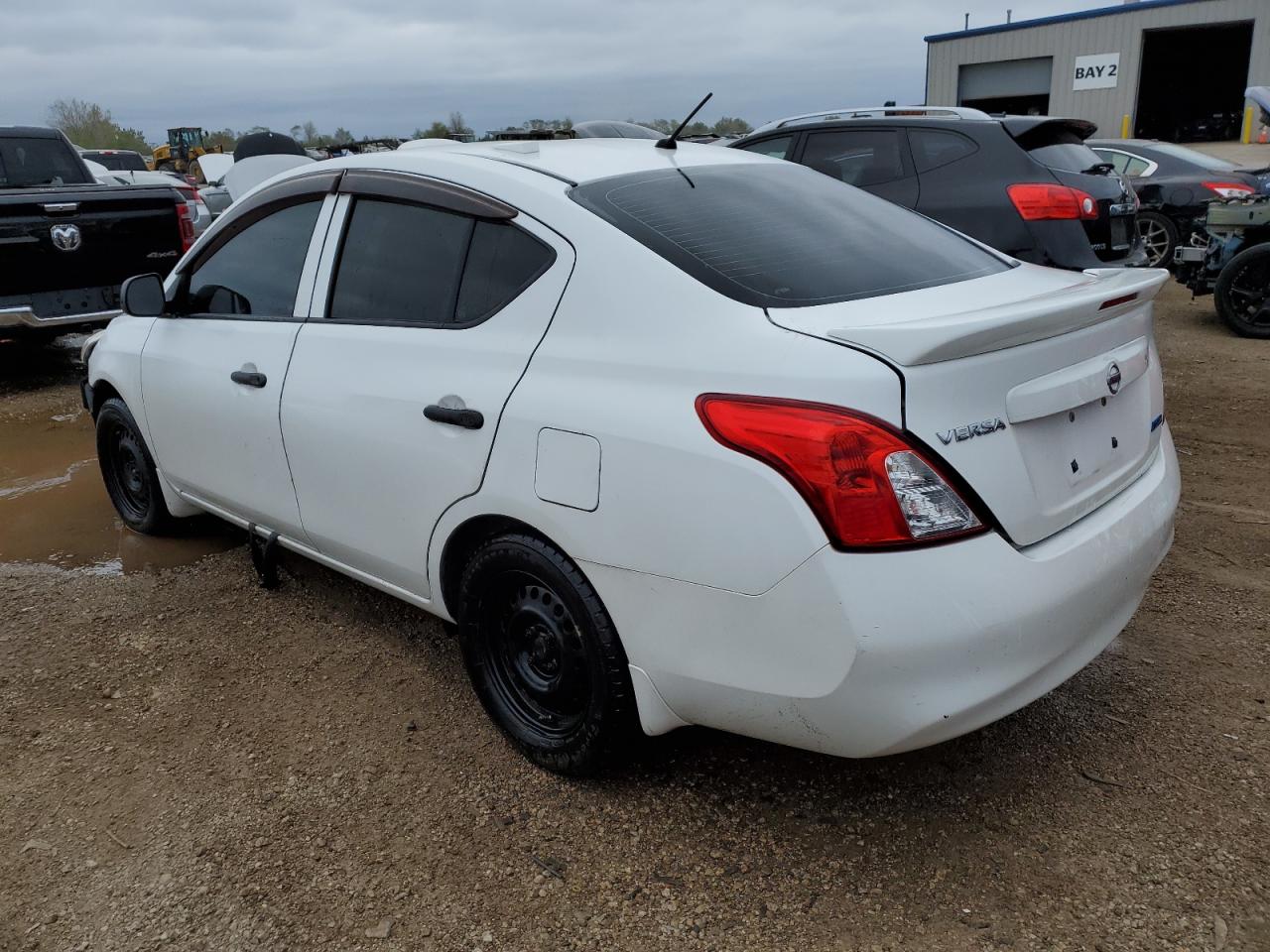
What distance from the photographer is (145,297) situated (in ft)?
12.7

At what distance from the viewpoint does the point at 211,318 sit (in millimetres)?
3684

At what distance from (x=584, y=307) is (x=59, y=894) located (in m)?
1.87

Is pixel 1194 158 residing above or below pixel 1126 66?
below

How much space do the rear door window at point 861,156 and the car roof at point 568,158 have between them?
3533mm

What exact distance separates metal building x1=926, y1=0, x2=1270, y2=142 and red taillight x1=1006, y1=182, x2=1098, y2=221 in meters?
30.2

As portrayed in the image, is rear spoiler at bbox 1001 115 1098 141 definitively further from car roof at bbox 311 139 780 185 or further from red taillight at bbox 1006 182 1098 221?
car roof at bbox 311 139 780 185

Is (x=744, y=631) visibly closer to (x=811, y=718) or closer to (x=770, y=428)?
(x=811, y=718)

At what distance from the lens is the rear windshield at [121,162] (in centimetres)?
2436

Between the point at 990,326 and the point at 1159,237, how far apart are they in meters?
9.77

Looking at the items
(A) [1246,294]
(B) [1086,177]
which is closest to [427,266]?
(B) [1086,177]

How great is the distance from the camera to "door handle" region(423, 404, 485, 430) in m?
2.54

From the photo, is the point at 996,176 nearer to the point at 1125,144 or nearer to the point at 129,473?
the point at 129,473

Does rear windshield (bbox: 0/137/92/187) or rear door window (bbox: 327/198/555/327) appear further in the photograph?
rear windshield (bbox: 0/137/92/187)

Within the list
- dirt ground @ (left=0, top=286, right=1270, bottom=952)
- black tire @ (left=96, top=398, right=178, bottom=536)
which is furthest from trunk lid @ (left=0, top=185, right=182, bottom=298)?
dirt ground @ (left=0, top=286, right=1270, bottom=952)
